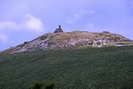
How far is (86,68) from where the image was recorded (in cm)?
5034

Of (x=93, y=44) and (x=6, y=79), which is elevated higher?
(x=93, y=44)

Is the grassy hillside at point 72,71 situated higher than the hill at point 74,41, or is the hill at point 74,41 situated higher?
the hill at point 74,41

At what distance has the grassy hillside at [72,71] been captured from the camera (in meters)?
40.3

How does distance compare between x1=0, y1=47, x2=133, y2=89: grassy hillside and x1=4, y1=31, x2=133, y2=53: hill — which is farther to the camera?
x1=4, y1=31, x2=133, y2=53: hill

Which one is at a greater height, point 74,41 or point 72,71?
point 74,41

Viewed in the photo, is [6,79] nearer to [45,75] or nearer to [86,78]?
[45,75]

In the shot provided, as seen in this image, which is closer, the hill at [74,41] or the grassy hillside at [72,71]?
the grassy hillside at [72,71]

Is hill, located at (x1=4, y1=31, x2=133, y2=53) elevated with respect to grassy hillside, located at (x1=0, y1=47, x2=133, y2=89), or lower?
elevated

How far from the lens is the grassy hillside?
4034cm

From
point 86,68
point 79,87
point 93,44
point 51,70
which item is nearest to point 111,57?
point 86,68

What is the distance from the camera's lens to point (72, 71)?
4959 cm

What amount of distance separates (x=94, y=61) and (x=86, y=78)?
1197 cm

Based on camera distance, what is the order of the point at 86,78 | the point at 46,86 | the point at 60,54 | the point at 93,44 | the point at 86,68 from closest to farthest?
the point at 46,86 → the point at 86,78 → the point at 86,68 → the point at 60,54 → the point at 93,44

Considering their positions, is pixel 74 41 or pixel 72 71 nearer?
pixel 72 71
